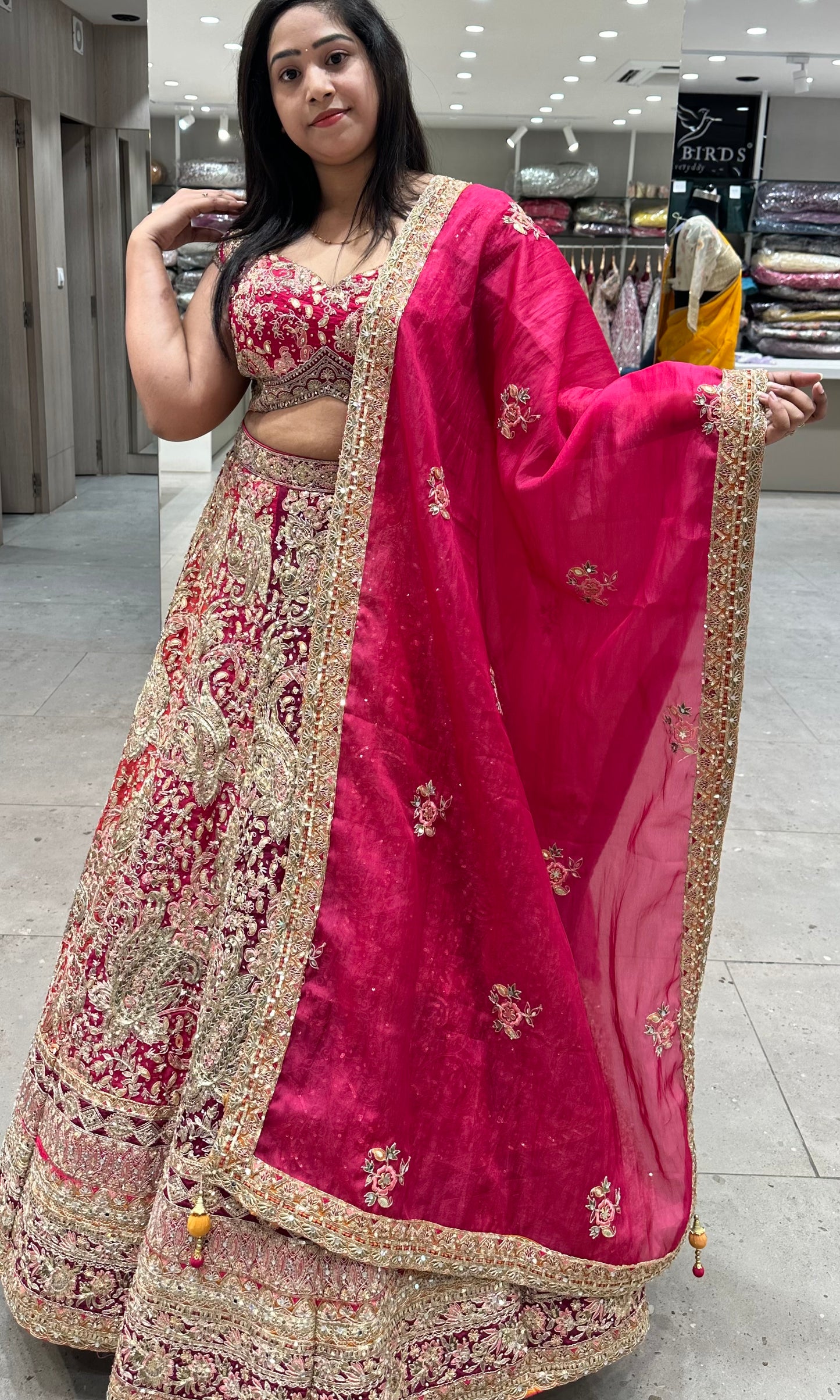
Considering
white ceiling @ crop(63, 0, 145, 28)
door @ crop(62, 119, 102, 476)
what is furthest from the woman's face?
door @ crop(62, 119, 102, 476)

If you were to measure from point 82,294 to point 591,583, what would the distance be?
7.50 metres

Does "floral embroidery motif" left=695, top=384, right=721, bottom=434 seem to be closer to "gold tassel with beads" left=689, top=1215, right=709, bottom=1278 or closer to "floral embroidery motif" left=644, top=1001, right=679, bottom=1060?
"floral embroidery motif" left=644, top=1001, right=679, bottom=1060

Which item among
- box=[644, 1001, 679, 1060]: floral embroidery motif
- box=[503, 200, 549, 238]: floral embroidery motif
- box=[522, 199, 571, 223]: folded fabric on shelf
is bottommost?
box=[644, 1001, 679, 1060]: floral embroidery motif

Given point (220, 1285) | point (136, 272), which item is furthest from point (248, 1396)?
point (136, 272)

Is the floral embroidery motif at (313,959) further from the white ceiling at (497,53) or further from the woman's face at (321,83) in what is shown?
the white ceiling at (497,53)

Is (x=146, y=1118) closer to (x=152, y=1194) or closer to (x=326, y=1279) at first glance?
(x=152, y=1194)

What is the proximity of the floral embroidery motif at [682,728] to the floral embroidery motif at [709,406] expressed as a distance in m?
0.30

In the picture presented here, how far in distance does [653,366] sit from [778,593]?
Answer: 4360 mm

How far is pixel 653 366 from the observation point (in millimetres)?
1389

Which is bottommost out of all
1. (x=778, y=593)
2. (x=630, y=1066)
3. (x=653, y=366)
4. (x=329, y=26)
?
(x=778, y=593)

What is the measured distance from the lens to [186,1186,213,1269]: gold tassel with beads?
137 centimetres

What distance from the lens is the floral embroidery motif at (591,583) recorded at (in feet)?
4.72

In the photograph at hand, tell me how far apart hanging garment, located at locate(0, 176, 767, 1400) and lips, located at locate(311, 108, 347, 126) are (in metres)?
0.14

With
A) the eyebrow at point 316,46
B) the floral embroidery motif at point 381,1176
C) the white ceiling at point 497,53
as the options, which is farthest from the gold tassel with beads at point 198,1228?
the white ceiling at point 497,53
